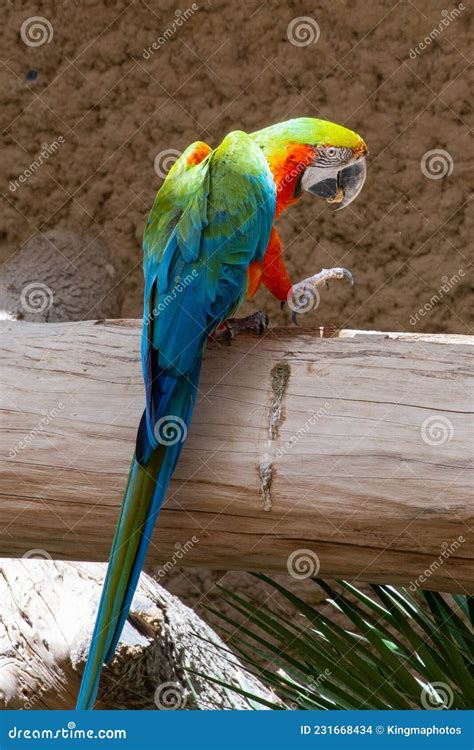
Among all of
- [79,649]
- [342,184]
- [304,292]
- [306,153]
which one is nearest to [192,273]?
[304,292]

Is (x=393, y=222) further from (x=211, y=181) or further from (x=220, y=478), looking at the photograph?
(x=220, y=478)

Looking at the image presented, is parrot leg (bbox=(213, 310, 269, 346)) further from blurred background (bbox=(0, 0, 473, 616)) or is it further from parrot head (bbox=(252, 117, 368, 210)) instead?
blurred background (bbox=(0, 0, 473, 616))

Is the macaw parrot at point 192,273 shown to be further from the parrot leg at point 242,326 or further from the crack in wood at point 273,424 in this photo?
the crack in wood at point 273,424

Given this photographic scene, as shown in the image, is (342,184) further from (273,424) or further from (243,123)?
(243,123)

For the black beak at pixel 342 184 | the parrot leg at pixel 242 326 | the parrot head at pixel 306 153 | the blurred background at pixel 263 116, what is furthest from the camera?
the blurred background at pixel 263 116

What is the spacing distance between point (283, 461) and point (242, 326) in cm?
32

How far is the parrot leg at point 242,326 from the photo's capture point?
1766mm

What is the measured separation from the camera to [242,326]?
70.2 inches

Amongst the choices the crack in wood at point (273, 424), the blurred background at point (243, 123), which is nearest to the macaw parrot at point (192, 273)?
the crack in wood at point (273, 424)

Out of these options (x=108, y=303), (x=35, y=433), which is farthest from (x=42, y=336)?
(x=108, y=303)

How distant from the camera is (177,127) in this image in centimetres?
351

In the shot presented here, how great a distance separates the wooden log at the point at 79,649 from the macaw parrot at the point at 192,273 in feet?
1.84

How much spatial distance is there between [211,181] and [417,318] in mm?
1846

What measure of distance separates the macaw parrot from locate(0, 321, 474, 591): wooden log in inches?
3.5
